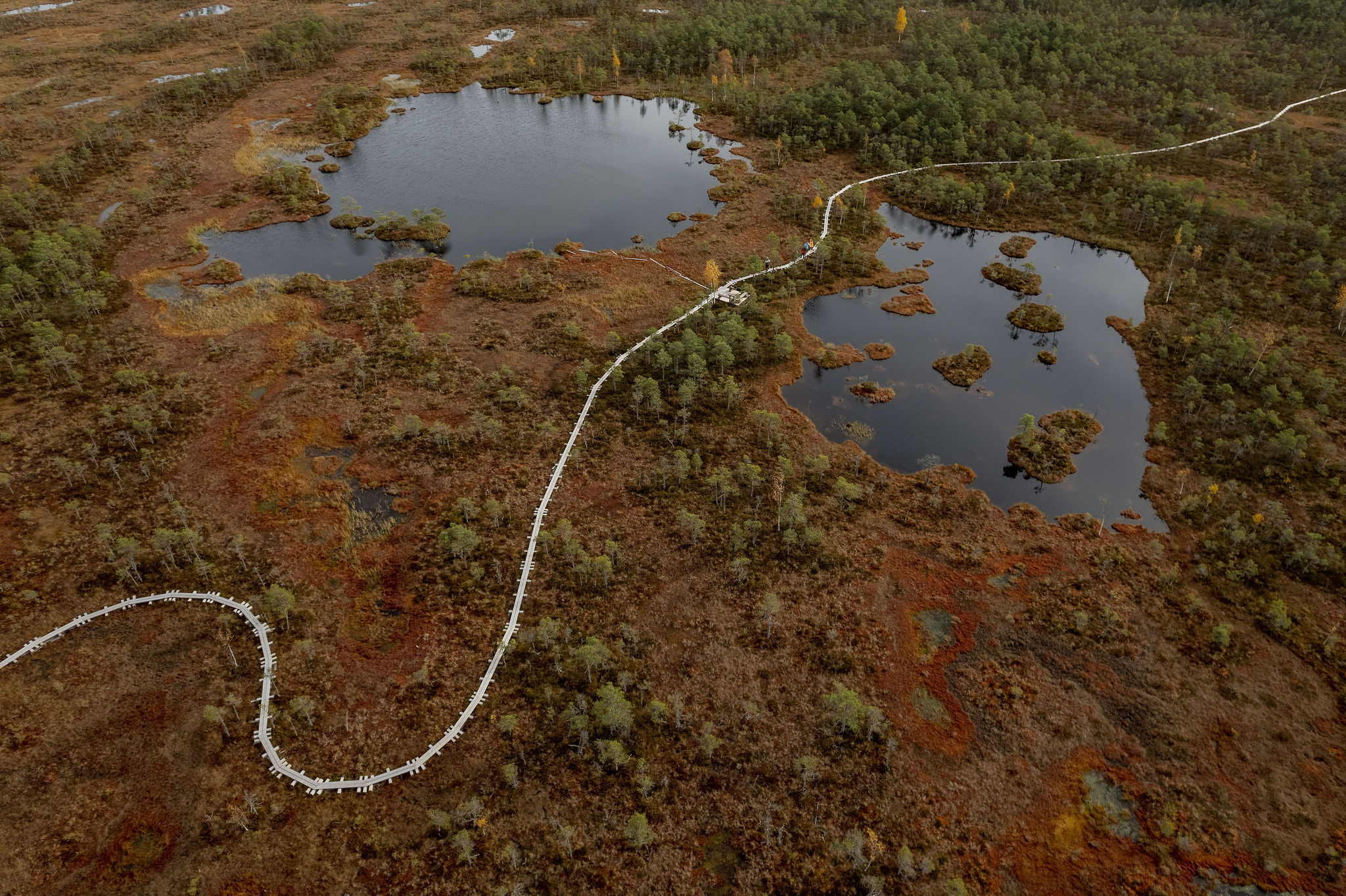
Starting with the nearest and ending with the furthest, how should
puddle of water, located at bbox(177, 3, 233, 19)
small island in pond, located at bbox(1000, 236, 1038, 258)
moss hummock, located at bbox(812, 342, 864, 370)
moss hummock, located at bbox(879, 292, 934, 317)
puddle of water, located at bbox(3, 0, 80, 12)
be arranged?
moss hummock, located at bbox(812, 342, 864, 370) → moss hummock, located at bbox(879, 292, 934, 317) → small island in pond, located at bbox(1000, 236, 1038, 258) → puddle of water, located at bbox(177, 3, 233, 19) → puddle of water, located at bbox(3, 0, 80, 12)

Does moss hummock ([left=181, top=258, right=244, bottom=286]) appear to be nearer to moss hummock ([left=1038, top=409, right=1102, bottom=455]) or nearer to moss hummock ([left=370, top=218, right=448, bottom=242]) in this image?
moss hummock ([left=370, top=218, right=448, bottom=242])

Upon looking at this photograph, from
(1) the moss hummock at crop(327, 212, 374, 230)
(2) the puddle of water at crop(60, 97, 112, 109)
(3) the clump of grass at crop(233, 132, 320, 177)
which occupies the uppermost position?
(2) the puddle of water at crop(60, 97, 112, 109)

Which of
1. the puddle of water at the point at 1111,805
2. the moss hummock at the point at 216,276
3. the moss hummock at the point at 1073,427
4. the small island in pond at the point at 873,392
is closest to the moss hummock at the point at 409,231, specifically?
the moss hummock at the point at 216,276

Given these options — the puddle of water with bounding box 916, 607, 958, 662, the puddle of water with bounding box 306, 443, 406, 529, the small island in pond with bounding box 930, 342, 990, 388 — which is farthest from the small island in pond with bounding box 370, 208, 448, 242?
the puddle of water with bounding box 916, 607, 958, 662

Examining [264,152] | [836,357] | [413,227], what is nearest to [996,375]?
[836,357]

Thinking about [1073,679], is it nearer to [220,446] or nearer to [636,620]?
[636,620]

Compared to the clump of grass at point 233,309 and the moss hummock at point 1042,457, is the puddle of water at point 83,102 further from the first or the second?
the moss hummock at point 1042,457

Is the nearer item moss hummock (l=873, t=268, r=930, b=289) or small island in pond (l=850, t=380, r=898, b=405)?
small island in pond (l=850, t=380, r=898, b=405)
